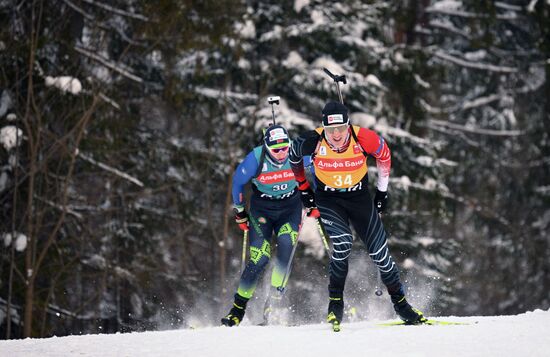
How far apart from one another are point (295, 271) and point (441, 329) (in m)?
12.9

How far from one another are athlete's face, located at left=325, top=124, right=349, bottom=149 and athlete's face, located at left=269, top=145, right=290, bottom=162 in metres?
1.42

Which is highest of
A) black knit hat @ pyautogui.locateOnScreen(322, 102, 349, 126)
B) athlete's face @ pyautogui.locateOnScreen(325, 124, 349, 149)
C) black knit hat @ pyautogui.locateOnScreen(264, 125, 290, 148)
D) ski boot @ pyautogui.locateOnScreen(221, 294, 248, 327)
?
black knit hat @ pyautogui.locateOnScreen(322, 102, 349, 126)

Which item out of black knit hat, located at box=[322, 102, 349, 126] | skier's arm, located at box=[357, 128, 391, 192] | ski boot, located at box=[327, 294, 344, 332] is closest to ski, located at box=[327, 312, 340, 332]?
ski boot, located at box=[327, 294, 344, 332]

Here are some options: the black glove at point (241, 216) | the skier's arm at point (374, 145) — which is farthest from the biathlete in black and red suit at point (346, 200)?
the black glove at point (241, 216)

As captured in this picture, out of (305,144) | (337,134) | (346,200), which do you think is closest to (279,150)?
(305,144)

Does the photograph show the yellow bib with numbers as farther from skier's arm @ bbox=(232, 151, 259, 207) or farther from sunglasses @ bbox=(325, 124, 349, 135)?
skier's arm @ bbox=(232, 151, 259, 207)

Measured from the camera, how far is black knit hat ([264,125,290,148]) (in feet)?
32.8

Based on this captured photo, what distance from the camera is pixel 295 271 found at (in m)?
20.9

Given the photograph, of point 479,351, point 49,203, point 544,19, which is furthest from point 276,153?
point 544,19

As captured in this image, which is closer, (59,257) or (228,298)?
(59,257)

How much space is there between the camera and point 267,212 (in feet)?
34.1

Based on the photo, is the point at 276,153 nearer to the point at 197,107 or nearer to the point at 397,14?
the point at 197,107

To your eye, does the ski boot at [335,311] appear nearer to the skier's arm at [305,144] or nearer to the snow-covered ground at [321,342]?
the snow-covered ground at [321,342]

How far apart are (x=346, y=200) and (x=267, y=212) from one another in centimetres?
171
